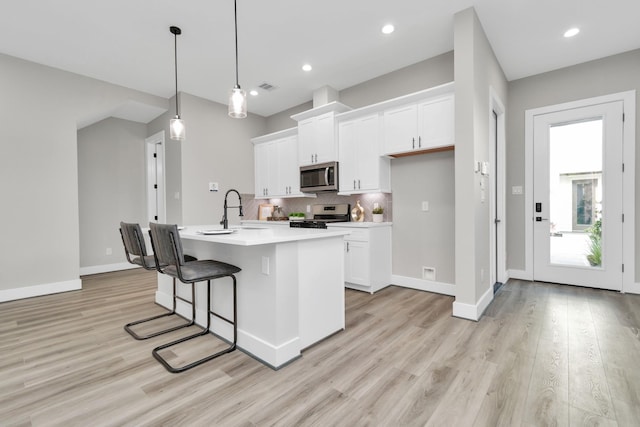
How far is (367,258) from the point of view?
143 inches

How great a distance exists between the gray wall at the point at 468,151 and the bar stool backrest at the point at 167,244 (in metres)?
2.43

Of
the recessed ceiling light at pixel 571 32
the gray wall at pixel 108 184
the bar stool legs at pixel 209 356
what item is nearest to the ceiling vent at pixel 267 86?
the gray wall at pixel 108 184

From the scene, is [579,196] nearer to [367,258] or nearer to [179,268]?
[367,258]

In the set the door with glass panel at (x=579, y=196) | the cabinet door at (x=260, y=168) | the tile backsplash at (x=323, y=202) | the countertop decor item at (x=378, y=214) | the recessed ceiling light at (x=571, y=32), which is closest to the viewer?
the recessed ceiling light at (x=571, y=32)

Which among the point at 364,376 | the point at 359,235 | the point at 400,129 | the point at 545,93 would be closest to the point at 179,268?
the point at 364,376

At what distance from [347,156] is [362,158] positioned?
0.26 metres

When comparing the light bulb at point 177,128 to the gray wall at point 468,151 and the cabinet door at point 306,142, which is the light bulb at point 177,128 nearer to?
the cabinet door at point 306,142

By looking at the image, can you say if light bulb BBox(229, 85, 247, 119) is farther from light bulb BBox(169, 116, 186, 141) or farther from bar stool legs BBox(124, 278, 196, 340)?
bar stool legs BBox(124, 278, 196, 340)

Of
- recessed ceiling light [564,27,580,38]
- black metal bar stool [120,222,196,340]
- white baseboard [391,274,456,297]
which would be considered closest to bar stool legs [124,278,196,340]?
black metal bar stool [120,222,196,340]

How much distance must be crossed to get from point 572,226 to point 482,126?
82.3 inches

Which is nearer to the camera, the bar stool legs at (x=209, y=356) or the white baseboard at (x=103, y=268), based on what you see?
the bar stool legs at (x=209, y=356)

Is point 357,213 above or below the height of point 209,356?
above

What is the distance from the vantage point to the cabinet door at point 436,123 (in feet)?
10.5

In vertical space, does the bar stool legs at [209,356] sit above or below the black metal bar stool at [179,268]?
below
